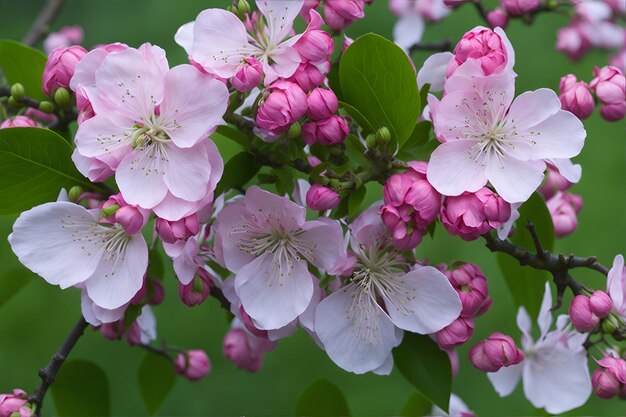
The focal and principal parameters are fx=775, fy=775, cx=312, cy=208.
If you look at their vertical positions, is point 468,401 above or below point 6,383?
below

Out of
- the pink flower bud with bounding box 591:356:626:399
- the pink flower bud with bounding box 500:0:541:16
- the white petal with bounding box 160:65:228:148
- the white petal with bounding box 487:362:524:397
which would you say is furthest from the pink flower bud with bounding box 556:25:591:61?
the white petal with bounding box 160:65:228:148

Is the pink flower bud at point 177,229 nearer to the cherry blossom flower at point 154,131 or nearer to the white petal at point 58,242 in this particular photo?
the cherry blossom flower at point 154,131

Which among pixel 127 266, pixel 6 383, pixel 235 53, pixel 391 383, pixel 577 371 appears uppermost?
pixel 235 53

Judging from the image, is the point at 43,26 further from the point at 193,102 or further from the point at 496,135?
the point at 496,135

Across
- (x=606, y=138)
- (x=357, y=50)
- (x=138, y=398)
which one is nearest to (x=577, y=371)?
(x=357, y=50)

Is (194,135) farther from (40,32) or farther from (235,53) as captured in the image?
(40,32)

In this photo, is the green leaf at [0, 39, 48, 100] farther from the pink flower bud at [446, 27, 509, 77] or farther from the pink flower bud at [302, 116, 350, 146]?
the pink flower bud at [446, 27, 509, 77]

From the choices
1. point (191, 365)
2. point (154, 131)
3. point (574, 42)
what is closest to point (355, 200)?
point (154, 131)
